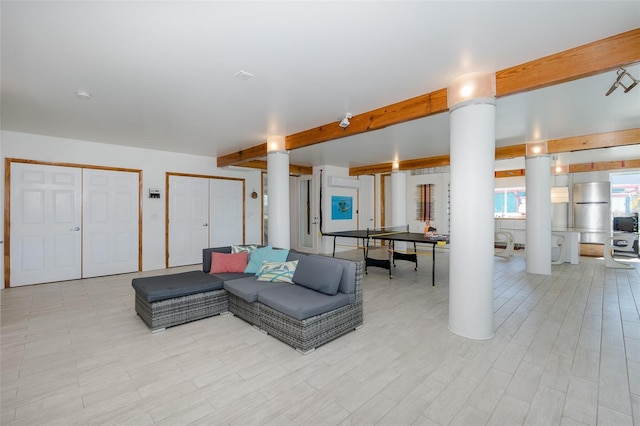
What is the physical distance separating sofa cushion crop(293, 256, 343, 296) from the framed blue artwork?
5.47 metres

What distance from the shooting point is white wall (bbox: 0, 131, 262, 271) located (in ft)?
16.2

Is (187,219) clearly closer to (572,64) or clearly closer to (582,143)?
(572,64)

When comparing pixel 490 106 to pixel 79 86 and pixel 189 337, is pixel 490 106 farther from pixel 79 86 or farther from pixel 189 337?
pixel 79 86

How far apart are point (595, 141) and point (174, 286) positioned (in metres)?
7.10

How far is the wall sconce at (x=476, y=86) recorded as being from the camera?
2.79 metres

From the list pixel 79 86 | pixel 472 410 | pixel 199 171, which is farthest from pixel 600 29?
pixel 199 171

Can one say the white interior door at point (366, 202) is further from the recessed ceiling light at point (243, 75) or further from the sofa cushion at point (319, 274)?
the recessed ceiling light at point (243, 75)

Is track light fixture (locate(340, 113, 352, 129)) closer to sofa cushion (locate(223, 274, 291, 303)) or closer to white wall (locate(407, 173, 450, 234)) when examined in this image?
sofa cushion (locate(223, 274, 291, 303))

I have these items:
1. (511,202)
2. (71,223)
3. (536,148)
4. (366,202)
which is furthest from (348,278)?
(511,202)

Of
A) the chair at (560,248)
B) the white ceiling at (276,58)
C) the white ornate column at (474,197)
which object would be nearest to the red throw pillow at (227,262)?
the white ceiling at (276,58)

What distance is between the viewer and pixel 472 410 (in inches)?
73.3

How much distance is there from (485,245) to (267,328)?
7.64ft

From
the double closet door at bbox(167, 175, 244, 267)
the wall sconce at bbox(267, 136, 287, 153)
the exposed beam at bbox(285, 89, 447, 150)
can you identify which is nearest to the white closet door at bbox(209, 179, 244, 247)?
the double closet door at bbox(167, 175, 244, 267)

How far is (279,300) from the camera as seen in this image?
9.28 feet
